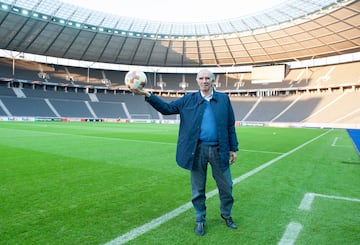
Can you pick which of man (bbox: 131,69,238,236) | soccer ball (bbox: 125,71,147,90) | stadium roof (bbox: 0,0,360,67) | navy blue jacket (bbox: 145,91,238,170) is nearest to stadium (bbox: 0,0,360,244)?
stadium roof (bbox: 0,0,360,67)

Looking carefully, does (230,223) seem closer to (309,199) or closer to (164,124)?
(309,199)

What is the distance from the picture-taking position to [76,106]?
2378 inches

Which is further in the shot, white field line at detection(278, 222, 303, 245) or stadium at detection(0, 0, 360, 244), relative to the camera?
stadium at detection(0, 0, 360, 244)

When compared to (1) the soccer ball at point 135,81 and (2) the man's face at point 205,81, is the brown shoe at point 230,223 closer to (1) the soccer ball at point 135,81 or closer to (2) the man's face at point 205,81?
(2) the man's face at point 205,81

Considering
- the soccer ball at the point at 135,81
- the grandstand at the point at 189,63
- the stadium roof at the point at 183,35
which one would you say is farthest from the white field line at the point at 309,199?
the grandstand at the point at 189,63

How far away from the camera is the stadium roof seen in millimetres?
44031

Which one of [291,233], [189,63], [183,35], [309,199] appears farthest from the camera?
[189,63]

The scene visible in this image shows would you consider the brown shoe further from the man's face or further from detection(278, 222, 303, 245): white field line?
the man's face

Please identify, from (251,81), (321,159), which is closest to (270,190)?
(321,159)

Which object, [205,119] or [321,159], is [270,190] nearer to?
[205,119]

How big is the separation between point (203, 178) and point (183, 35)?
56974 mm

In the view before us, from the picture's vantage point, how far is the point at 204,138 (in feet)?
13.9

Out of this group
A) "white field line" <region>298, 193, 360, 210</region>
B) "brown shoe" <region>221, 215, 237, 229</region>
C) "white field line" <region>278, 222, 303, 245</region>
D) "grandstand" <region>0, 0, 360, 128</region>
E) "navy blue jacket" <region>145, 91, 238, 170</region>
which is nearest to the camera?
"white field line" <region>278, 222, 303, 245</region>

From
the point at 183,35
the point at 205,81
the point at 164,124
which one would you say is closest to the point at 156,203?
the point at 205,81
